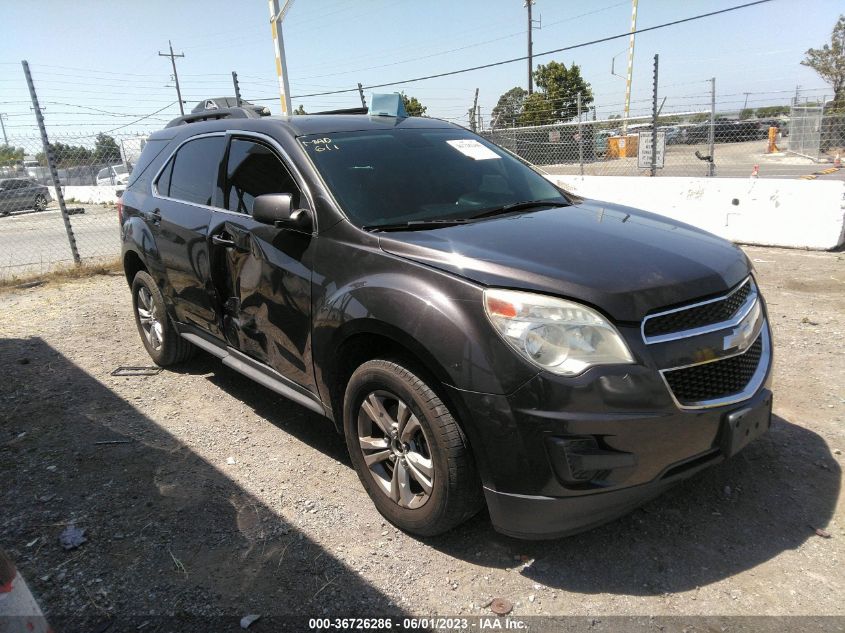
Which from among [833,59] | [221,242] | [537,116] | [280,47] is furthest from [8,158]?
[833,59]

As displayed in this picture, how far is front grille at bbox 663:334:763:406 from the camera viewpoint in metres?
2.22

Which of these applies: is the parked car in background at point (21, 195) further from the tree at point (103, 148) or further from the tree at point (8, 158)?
the tree at point (103, 148)

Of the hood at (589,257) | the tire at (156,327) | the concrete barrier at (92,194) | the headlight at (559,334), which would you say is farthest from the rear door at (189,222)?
the concrete barrier at (92,194)

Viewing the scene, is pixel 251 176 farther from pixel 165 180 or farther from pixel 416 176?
pixel 165 180

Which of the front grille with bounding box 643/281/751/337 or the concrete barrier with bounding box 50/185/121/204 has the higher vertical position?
the front grille with bounding box 643/281/751/337

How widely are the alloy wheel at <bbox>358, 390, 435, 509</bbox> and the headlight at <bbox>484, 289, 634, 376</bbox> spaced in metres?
0.60

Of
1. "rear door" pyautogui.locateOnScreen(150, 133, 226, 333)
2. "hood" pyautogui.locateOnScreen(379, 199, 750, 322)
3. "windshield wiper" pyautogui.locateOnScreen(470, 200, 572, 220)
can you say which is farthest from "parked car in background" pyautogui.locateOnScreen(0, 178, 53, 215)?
"hood" pyautogui.locateOnScreen(379, 199, 750, 322)

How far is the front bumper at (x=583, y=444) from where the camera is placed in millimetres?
2121

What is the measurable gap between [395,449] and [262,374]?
120 cm

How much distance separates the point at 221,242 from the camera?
362cm

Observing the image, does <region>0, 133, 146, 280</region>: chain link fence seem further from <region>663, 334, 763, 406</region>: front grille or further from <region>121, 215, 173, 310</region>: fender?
<region>663, 334, 763, 406</region>: front grille

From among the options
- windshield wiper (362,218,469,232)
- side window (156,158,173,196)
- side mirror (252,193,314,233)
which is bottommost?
windshield wiper (362,218,469,232)

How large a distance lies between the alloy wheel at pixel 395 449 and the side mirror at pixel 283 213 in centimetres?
92

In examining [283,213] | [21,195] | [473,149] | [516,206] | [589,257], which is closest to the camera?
[589,257]
